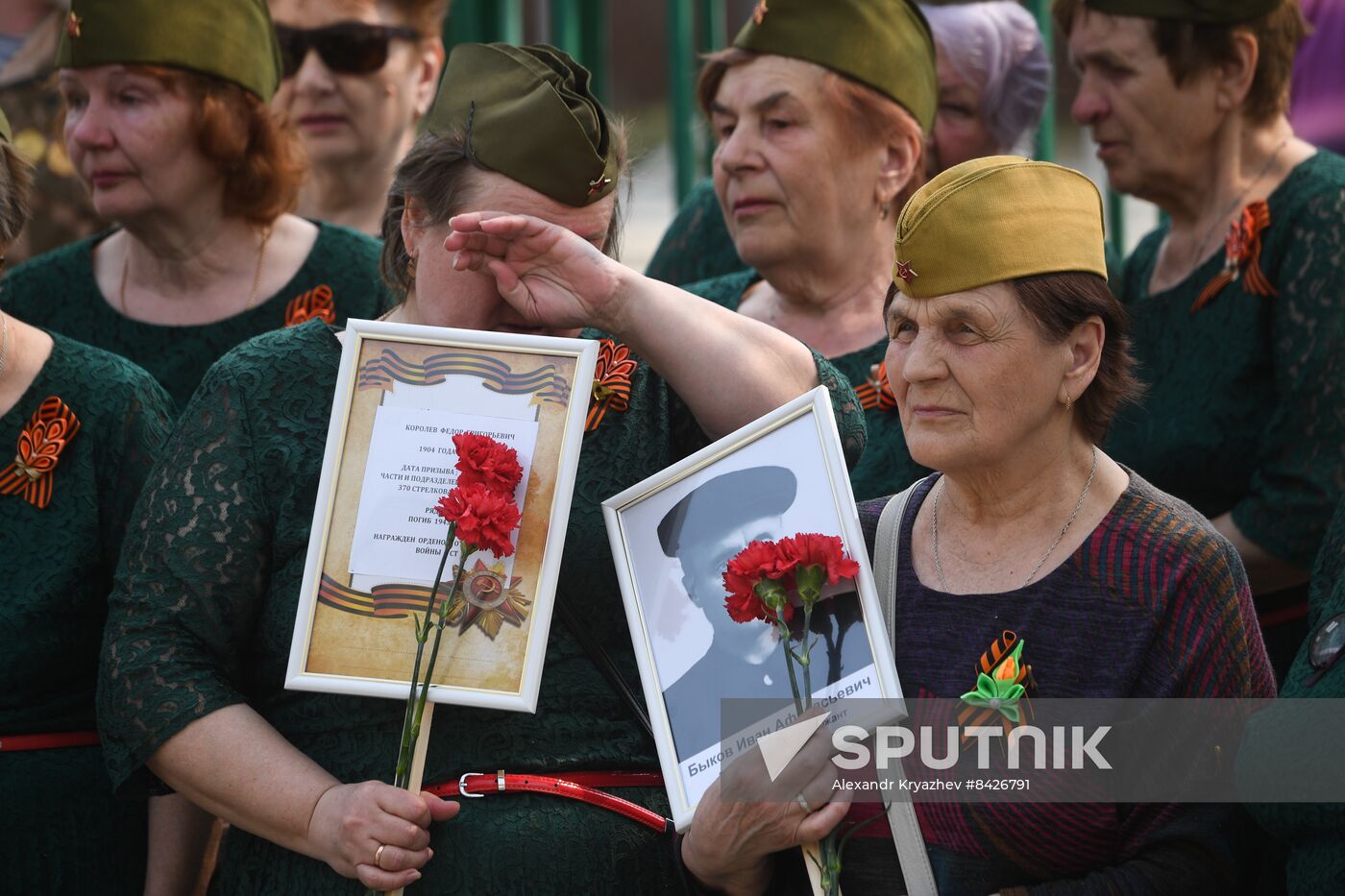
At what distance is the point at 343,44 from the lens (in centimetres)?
474

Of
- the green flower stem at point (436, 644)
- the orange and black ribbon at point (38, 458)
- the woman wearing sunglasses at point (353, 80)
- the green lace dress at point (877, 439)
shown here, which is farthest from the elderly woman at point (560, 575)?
the woman wearing sunglasses at point (353, 80)

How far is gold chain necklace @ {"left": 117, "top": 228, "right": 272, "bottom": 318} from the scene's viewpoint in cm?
395

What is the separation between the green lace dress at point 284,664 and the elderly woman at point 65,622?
0.39 metres

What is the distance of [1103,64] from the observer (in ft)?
12.6

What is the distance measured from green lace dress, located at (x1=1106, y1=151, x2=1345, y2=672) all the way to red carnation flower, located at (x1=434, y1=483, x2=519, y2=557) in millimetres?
1459

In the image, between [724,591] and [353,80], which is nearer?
[724,591]

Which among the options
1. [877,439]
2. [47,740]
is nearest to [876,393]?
[877,439]

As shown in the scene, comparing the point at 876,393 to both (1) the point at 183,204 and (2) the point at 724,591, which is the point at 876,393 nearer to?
(2) the point at 724,591

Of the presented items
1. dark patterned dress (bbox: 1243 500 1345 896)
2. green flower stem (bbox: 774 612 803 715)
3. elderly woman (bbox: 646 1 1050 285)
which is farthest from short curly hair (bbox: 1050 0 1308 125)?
green flower stem (bbox: 774 612 803 715)

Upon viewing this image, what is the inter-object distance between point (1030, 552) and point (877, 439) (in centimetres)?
94

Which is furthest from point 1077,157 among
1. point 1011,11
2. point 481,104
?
point 481,104

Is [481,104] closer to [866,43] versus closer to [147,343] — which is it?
[866,43]

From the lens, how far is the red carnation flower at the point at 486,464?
246cm

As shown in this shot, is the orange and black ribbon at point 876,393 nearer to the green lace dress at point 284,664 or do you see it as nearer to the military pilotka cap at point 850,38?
the military pilotka cap at point 850,38
